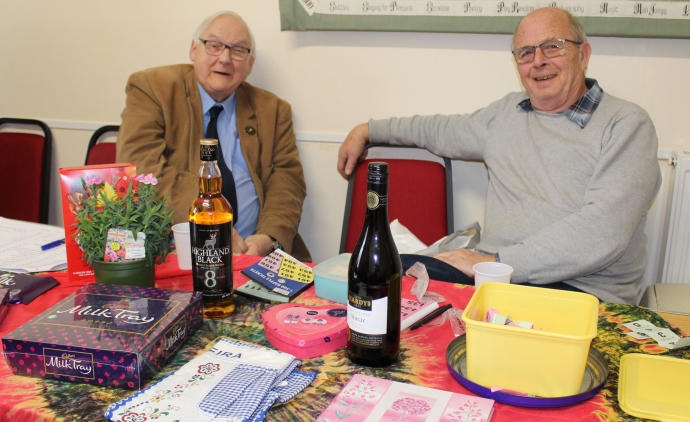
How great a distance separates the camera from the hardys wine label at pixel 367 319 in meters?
0.93

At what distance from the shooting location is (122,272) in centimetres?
121

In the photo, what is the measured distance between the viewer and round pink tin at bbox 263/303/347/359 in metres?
1.01

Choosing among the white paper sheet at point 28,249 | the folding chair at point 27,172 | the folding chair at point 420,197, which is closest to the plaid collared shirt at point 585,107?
the folding chair at point 420,197

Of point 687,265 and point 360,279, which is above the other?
point 360,279

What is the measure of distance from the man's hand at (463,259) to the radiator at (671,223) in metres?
0.87

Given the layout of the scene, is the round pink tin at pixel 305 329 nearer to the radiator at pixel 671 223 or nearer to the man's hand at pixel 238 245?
the man's hand at pixel 238 245

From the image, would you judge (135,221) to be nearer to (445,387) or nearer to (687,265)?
(445,387)

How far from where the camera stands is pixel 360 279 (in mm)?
948

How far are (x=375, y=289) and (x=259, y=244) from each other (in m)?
1.29

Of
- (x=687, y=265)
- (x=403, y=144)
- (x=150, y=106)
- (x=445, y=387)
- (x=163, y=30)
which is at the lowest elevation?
(x=687, y=265)

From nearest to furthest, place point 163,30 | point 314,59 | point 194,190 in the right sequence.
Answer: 1. point 194,190
2. point 314,59
3. point 163,30

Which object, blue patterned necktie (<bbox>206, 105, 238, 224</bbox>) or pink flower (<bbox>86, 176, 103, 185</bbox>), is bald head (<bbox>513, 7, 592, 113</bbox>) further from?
pink flower (<bbox>86, 176, 103, 185</bbox>)

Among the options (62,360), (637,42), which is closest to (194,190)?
(62,360)

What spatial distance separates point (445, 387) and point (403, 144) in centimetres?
150
